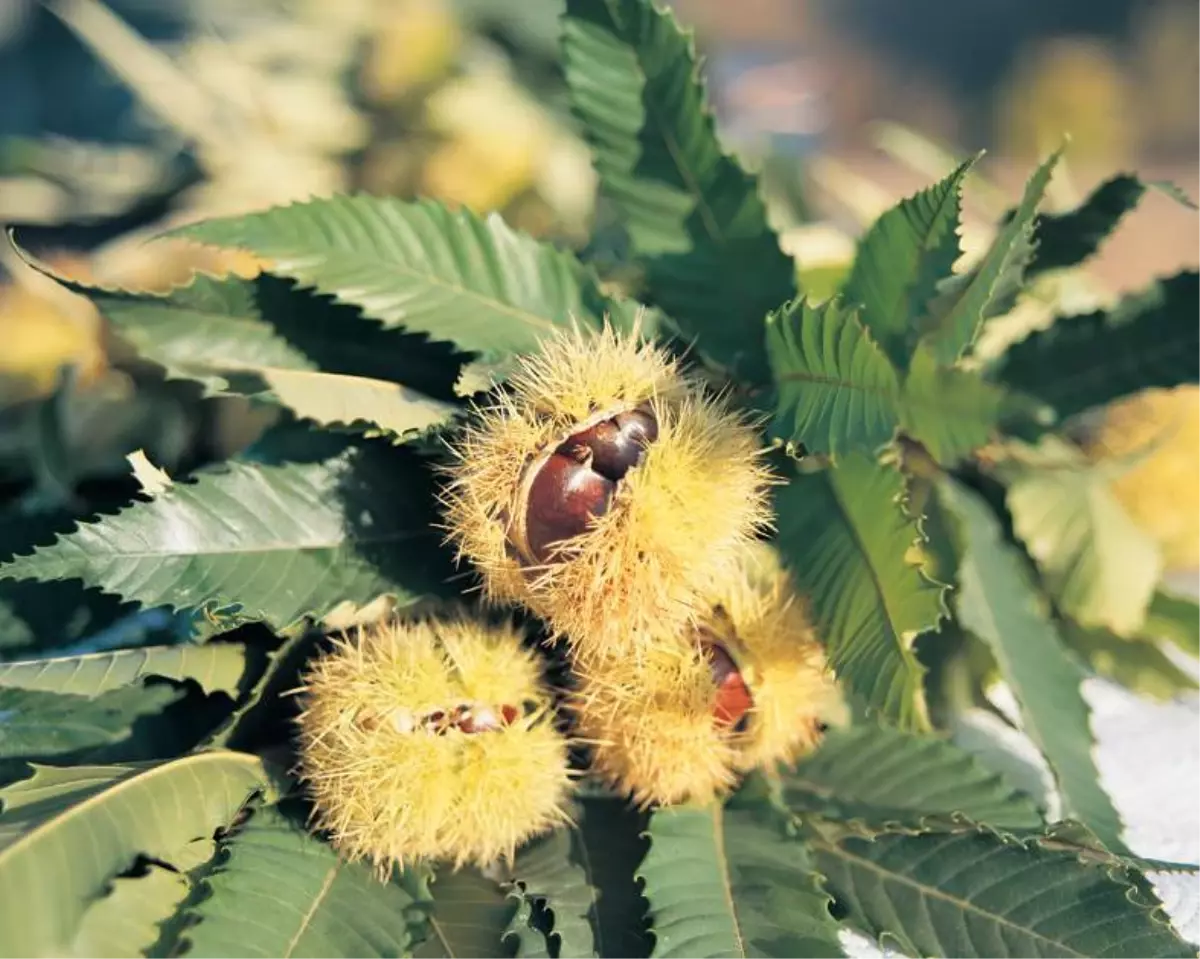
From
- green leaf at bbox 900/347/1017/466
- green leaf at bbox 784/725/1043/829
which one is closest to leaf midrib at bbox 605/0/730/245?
green leaf at bbox 900/347/1017/466

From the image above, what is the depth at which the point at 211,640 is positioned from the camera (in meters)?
0.40

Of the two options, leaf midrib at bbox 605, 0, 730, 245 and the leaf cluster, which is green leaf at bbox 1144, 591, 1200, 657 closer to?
the leaf cluster

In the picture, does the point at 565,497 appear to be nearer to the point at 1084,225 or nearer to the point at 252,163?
the point at 1084,225

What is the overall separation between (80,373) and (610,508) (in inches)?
17.4

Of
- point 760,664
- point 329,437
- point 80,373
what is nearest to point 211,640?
point 329,437

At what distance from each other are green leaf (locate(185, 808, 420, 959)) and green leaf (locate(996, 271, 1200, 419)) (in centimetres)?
35

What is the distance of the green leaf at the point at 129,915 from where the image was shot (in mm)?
321

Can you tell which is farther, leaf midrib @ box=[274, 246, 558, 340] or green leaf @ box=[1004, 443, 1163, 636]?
green leaf @ box=[1004, 443, 1163, 636]

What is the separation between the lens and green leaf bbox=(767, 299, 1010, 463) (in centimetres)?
36

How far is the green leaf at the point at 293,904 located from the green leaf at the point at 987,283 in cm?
27

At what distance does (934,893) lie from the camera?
0.39m

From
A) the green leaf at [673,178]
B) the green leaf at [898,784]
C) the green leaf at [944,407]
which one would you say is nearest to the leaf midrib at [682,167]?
the green leaf at [673,178]

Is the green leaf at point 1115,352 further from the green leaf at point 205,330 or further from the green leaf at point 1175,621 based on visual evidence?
the green leaf at point 205,330

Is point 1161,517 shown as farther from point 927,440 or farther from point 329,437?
point 329,437
